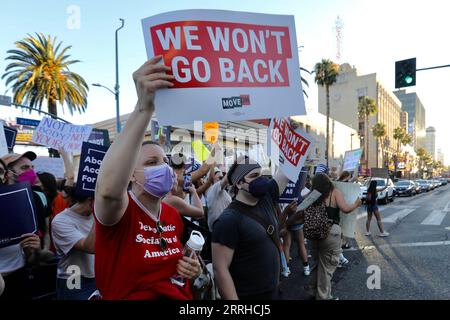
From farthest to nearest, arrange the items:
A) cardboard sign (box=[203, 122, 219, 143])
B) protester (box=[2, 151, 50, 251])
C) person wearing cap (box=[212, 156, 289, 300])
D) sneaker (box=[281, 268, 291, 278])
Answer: sneaker (box=[281, 268, 291, 278])
cardboard sign (box=[203, 122, 219, 143])
protester (box=[2, 151, 50, 251])
person wearing cap (box=[212, 156, 289, 300])

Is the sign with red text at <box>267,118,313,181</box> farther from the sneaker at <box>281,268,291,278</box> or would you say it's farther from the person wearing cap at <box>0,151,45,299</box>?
the sneaker at <box>281,268,291,278</box>

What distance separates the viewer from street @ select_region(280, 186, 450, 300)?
484 centimetres

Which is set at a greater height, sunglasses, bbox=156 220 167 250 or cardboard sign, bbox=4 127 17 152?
cardboard sign, bbox=4 127 17 152

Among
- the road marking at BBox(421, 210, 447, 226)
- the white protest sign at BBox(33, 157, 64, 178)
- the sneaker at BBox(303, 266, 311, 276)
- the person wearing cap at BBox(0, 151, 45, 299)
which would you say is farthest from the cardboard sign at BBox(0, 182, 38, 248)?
the road marking at BBox(421, 210, 447, 226)

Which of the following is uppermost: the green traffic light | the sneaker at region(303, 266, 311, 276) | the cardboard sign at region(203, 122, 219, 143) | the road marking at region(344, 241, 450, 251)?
the green traffic light

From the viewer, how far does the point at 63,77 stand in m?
21.7

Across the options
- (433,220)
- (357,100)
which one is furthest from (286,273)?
(357,100)

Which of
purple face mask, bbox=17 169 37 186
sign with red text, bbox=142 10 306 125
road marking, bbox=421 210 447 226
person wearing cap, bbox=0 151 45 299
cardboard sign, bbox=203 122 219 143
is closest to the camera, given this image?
sign with red text, bbox=142 10 306 125

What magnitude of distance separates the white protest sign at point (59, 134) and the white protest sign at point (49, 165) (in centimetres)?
145

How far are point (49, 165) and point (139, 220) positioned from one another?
23.2 ft

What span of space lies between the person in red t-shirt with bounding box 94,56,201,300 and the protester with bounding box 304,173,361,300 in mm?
2939

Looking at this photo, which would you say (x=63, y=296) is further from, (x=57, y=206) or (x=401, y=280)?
(x=401, y=280)

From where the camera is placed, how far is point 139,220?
1.71 meters

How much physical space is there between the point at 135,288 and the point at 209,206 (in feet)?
11.1
